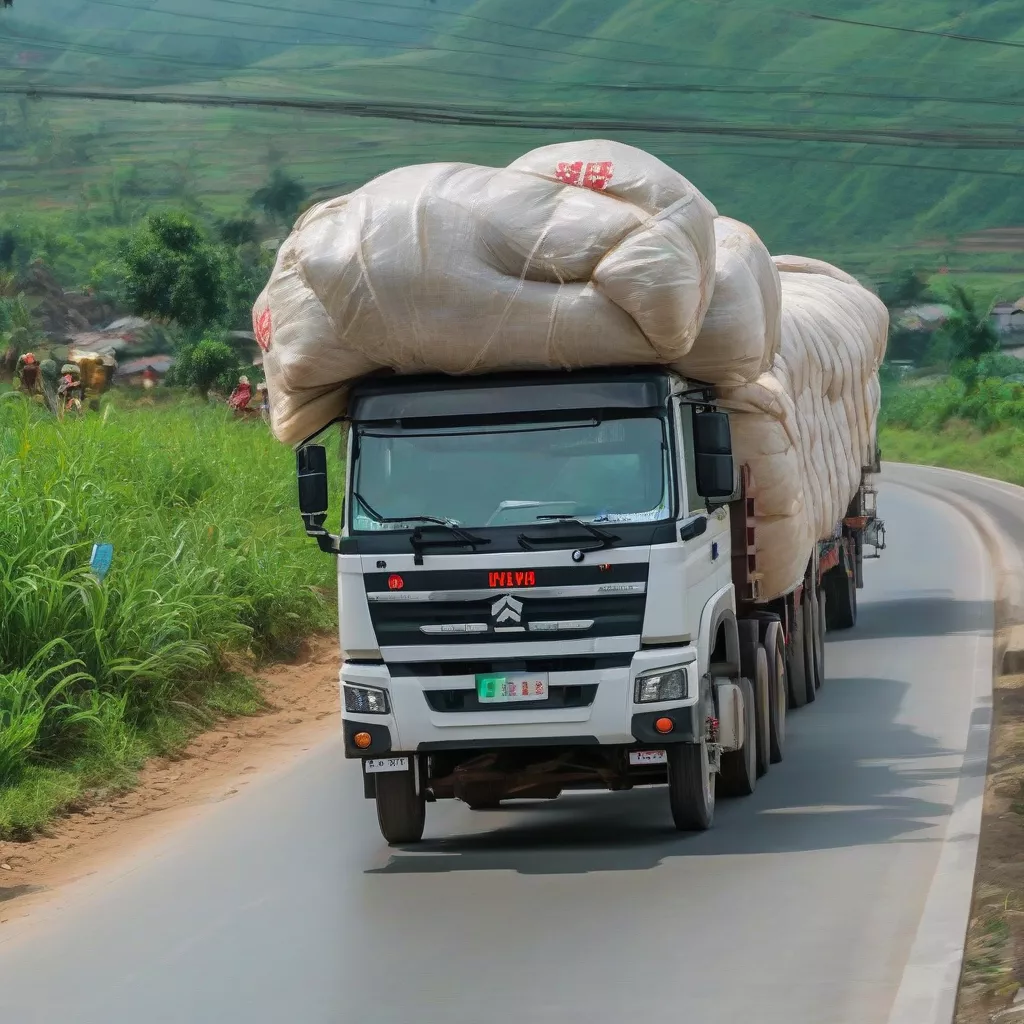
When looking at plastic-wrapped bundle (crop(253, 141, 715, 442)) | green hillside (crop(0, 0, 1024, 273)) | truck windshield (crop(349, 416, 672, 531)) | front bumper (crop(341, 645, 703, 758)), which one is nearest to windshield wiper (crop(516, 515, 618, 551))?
truck windshield (crop(349, 416, 672, 531))

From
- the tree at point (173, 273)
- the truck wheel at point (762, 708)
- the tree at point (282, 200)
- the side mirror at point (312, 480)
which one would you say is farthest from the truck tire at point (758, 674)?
the tree at point (282, 200)

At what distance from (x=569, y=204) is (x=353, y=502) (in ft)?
6.17

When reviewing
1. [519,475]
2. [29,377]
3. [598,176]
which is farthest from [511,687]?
[29,377]

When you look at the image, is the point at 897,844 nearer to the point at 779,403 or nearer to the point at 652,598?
the point at 652,598

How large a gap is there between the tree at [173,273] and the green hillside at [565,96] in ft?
196

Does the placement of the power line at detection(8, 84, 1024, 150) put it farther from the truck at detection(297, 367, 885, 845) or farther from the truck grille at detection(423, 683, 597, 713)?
the truck grille at detection(423, 683, 597, 713)

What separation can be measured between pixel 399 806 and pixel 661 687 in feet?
5.52

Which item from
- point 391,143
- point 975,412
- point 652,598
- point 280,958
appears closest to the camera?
point 280,958

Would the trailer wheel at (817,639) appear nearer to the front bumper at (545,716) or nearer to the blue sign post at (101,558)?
the blue sign post at (101,558)

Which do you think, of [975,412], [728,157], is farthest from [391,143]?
[975,412]

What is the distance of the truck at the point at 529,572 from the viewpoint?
9703 millimetres

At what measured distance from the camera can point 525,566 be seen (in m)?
9.67

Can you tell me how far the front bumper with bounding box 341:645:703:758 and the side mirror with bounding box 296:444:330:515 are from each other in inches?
→ 35.4

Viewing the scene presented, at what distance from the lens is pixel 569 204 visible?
9.90 meters
